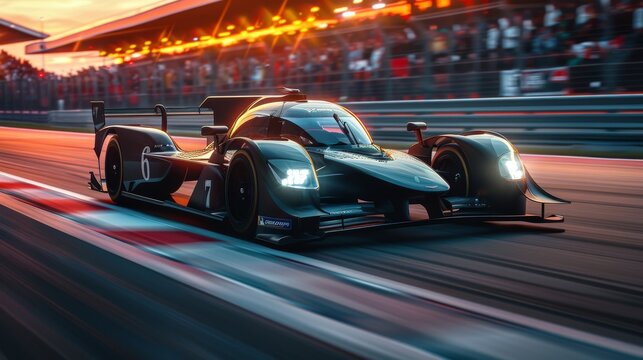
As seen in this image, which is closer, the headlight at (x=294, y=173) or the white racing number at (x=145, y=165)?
the headlight at (x=294, y=173)

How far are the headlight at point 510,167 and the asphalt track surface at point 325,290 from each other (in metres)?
0.43

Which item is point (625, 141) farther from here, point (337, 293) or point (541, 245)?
point (337, 293)

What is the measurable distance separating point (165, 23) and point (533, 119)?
24.3 metres

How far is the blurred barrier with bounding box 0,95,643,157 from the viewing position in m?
12.4

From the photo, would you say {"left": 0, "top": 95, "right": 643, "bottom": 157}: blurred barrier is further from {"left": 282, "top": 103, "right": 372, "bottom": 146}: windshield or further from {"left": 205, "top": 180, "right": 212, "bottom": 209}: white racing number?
{"left": 205, "top": 180, "right": 212, "bottom": 209}: white racing number

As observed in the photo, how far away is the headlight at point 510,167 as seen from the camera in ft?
20.4

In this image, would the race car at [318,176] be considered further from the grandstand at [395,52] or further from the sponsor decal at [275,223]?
the grandstand at [395,52]

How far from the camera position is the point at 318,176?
5703 millimetres

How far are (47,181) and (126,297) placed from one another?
22.9 feet

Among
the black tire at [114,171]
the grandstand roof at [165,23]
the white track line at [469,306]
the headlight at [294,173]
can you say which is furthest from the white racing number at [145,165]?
the grandstand roof at [165,23]

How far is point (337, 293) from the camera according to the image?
4215 mm

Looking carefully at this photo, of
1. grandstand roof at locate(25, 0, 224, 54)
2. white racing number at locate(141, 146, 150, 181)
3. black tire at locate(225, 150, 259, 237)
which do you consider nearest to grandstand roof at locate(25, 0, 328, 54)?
grandstand roof at locate(25, 0, 224, 54)


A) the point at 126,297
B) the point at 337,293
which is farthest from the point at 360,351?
the point at 126,297

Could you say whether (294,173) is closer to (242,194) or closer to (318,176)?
(318,176)
